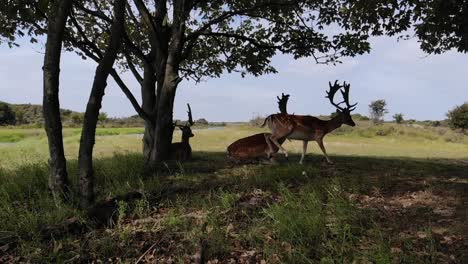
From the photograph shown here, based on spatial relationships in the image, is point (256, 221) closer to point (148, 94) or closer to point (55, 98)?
point (55, 98)

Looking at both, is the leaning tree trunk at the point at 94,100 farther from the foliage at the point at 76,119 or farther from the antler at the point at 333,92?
the foliage at the point at 76,119

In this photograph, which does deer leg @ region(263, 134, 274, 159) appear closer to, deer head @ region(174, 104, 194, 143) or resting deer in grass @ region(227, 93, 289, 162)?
resting deer in grass @ region(227, 93, 289, 162)

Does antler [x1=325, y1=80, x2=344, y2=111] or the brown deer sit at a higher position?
antler [x1=325, y1=80, x2=344, y2=111]

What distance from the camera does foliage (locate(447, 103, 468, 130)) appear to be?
135 ft

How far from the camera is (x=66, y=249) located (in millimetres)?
6238

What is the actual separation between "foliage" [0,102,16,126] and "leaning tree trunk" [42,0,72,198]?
40.6 m

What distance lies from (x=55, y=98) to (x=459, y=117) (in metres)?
40.9

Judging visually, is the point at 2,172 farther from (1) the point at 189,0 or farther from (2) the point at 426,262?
(2) the point at 426,262

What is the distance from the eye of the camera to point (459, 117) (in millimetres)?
41750

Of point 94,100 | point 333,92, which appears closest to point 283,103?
point 333,92

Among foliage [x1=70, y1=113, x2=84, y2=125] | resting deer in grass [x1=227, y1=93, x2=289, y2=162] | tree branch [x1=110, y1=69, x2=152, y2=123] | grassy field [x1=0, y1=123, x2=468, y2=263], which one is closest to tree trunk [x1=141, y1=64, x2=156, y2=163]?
tree branch [x1=110, y1=69, x2=152, y2=123]

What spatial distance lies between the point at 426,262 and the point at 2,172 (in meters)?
8.78

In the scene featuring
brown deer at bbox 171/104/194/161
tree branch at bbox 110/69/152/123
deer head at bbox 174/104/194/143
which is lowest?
brown deer at bbox 171/104/194/161

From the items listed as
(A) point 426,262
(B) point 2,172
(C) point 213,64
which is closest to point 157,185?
(B) point 2,172
